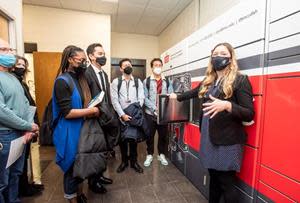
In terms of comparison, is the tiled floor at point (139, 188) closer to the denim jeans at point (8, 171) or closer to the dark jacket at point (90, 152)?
the denim jeans at point (8, 171)

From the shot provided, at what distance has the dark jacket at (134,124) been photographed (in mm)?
2537

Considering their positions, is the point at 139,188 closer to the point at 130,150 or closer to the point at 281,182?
the point at 130,150

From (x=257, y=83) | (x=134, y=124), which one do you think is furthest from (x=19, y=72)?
(x=257, y=83)

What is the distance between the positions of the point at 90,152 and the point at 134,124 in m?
1.04

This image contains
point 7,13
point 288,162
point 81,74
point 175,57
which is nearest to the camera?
point 288,162

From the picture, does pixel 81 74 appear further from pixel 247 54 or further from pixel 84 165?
pixel 247 54

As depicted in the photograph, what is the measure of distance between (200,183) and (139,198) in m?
0.70

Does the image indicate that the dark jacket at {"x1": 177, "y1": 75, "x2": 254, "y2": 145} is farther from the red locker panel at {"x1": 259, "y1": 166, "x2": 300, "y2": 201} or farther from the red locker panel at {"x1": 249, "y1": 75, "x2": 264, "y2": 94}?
the red locker panel at {"x1": 259, "y1": 166, "x2": 300, "y2": 201}

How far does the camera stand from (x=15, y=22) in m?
2.39

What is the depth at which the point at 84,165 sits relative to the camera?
4.89 feet

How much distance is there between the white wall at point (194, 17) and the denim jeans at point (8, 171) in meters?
3.26

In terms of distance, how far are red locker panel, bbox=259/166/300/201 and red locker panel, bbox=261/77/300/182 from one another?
3cm

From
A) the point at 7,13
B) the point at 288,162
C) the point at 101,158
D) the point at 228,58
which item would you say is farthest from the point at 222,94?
the point at 7,13

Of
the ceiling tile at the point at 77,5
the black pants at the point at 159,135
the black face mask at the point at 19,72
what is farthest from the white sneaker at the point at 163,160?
the ceiling tile at the point at 77,5
